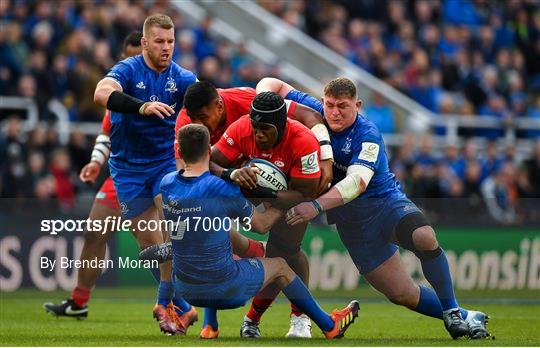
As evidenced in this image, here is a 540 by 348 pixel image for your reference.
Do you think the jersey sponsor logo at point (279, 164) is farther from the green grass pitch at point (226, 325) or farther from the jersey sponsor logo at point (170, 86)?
the jersey sponsor logo at point (170, 86)

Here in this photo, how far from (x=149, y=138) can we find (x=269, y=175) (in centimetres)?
181

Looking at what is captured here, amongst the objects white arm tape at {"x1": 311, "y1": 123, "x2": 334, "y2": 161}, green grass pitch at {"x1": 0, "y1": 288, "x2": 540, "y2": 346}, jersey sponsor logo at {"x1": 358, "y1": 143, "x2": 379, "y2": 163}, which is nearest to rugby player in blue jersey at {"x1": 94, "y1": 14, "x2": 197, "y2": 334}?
green grass pitch at {"x1": 0, "y1": 288, "x2": 540, "y2": 346}

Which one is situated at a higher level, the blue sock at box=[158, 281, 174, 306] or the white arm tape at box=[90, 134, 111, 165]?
the white arm tape at box=[90, 134, 111, 165]

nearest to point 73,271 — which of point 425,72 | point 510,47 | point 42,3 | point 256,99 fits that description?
point 256,99

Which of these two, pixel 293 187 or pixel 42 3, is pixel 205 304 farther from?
pixel 42 3

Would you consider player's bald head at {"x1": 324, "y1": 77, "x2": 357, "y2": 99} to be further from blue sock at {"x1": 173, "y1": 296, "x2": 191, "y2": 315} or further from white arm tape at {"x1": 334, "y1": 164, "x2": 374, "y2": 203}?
blue sock at {"x1": 173, "y1": 296, "x2": 191, "y2": 315}

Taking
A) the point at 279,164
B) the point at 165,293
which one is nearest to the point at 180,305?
the point at 165,293

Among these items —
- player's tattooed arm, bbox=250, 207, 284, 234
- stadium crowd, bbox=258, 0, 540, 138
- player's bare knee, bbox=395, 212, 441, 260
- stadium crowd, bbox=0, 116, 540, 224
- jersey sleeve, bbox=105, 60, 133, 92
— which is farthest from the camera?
stadium crowd, bbox=258, 0, 540, 138

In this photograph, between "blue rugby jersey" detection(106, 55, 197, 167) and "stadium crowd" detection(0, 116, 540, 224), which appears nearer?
"blue rugby jersey" detection(106, 55, 197, 167)

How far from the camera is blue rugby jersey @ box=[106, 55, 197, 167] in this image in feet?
38.8

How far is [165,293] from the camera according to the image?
37.8 ft

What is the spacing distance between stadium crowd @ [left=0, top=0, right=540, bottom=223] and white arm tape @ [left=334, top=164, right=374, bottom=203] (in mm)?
6387

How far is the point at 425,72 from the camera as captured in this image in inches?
939

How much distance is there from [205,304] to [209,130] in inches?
58.2
